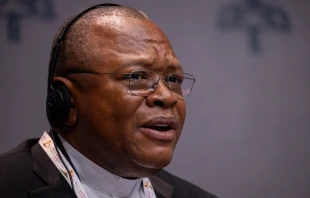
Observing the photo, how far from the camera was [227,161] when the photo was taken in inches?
74.7

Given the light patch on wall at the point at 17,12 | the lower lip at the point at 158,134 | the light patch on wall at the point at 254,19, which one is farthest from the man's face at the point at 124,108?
the light patch on wall at the point at 254,19

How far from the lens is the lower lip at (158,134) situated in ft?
3.60

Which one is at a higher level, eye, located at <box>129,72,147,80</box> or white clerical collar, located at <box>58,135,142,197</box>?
eye, located at <box>129,72,147,80</box>

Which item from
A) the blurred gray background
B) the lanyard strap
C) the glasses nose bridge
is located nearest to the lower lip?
the glasses nose bridge

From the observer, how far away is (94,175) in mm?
1191

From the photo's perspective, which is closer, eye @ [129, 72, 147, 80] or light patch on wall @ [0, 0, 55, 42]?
eye @ [129, 72, 147, 80]

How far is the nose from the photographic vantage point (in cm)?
111

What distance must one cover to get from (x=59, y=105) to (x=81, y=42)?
16cm

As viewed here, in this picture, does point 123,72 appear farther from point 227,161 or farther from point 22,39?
point 227,161

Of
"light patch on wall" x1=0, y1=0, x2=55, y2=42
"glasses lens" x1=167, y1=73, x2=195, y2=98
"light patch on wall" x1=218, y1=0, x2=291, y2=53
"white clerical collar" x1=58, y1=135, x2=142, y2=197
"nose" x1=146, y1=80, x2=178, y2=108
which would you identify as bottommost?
"white clerical collar" x1=58, y1=135, x2=142, y2=197

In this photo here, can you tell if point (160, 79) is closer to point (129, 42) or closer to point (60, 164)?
point (129, 42)

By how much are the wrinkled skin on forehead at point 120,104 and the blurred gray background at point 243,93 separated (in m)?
0.63

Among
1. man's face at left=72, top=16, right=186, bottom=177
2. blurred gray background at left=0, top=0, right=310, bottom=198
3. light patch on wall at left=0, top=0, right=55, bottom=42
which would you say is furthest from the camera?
blurred gray background at left=0, top=0, right=310, bottom=198

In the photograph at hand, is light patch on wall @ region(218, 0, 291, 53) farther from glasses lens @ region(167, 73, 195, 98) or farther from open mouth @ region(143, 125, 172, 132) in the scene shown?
open mouth @ region(143, 125, 172, 132)
